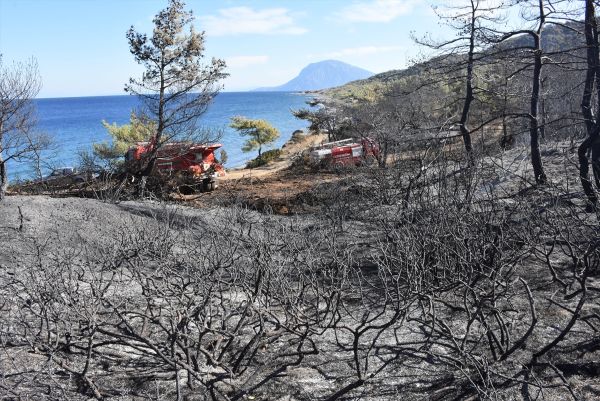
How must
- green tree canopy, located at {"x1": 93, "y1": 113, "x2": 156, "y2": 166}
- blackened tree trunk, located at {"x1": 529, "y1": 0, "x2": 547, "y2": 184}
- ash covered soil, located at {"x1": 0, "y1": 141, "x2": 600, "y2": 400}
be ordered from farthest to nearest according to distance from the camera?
1. green tree canopy, located at {"x1": 93, "y1": 113, "x2": 156, "y2": 166}
2. blackened tree trunk, located at {"x1": 529, "y1": 0, "x2": 547, "y2": 184}
3. ash covered soil, located at {"x1": 0, "y1": 141, "x2": 600, "y2": 400}

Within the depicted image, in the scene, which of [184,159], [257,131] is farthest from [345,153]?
[257,131]

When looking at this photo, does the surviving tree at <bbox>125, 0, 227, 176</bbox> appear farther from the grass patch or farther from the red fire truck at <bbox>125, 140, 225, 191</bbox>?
the grass patch

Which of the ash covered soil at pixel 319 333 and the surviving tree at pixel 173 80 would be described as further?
the surviving tree at pixel 173 80

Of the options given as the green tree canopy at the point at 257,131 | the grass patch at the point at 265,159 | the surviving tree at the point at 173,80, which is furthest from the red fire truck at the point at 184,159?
the green tree canopy at the point at 257,131

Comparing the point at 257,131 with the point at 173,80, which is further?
the point at 257,131

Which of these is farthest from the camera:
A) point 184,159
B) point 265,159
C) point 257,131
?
point 257,131

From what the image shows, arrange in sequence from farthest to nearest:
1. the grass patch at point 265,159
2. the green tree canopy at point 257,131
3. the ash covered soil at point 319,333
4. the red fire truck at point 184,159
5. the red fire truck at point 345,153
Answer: the green tree canopy at point 257,131 → the grass patch at point 265,159 → the red fire truck at point 345,153 → the red fire truck at point 184,159 → the ash covered soil at point 319,333

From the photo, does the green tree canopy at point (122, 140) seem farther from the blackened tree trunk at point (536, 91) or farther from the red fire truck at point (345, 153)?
the blackened tree trunk at point (536, 91)

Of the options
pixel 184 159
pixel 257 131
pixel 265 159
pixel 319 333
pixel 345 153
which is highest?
pixel 257 131

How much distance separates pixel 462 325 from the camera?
703cm

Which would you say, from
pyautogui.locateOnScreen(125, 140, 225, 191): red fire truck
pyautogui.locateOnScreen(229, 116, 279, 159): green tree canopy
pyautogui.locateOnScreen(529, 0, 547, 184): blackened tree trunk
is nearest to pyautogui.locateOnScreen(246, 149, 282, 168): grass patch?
pyautogui.locateOnScreen(229, 116, 279, 159): green tree canopy

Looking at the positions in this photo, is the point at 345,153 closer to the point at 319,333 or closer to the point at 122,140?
the point at 122,140

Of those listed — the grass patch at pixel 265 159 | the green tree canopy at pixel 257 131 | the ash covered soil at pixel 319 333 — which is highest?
the green tree canopy at pixel 257 131

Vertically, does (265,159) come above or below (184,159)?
below
